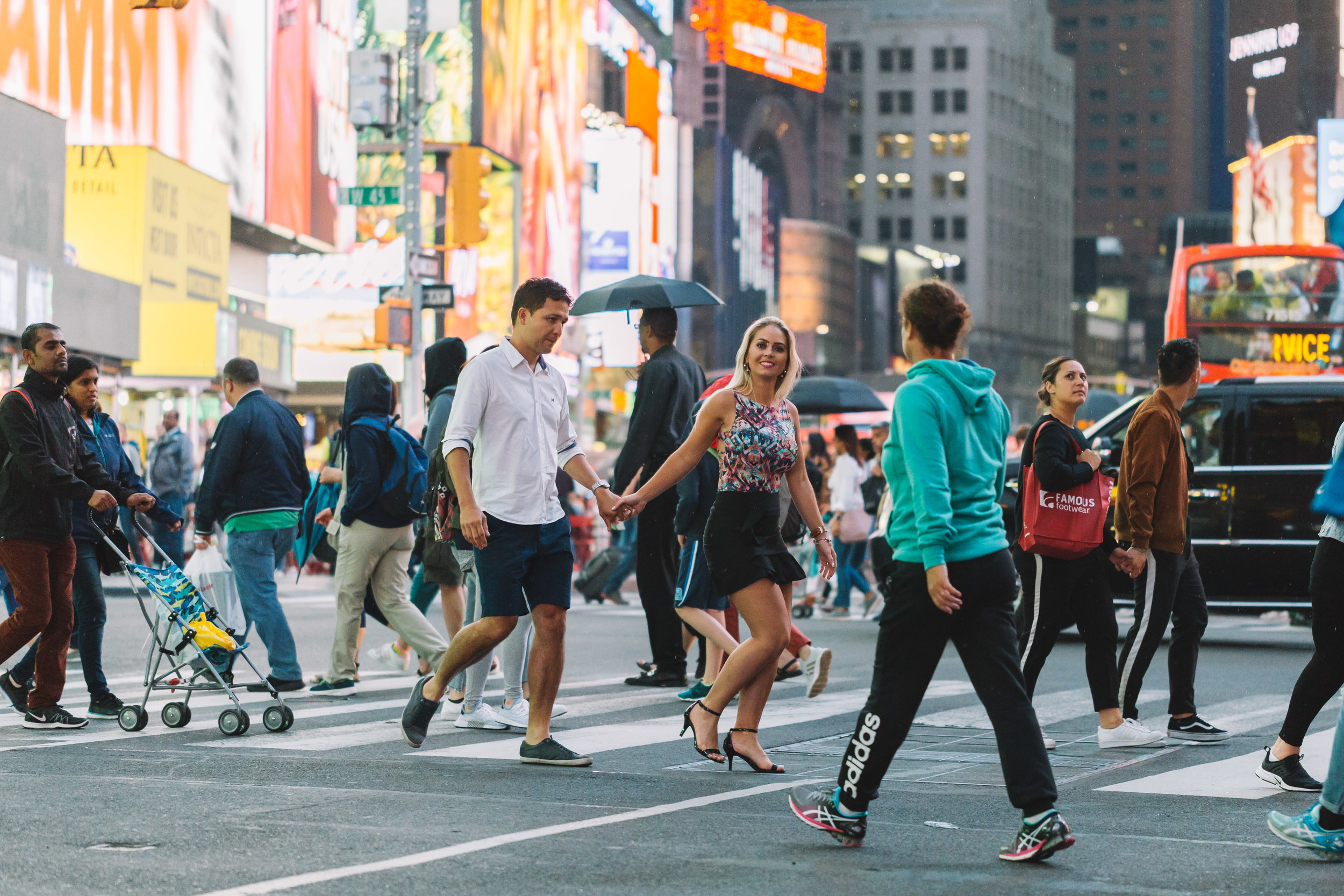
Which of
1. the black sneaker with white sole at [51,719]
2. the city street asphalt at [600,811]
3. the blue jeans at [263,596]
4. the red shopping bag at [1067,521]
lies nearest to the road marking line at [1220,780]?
the city street asphalt at [600,811]

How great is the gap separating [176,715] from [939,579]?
174 inches

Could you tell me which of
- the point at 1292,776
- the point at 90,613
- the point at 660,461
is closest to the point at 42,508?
the point at 90,613

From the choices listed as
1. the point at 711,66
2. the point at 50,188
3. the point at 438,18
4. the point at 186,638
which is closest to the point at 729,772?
the point at 186,638

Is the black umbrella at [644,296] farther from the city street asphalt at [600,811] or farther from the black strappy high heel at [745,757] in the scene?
the black strappy high heel at [745,757]

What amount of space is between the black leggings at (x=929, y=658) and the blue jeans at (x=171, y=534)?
1129 cm

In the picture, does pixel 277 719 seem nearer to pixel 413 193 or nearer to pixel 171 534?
pixel 171 534

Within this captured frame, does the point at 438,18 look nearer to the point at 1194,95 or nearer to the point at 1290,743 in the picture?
the point at 1290,743

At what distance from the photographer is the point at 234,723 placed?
27.1 ft

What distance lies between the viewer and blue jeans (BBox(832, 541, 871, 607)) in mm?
17609

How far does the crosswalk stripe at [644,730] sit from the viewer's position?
7.86 m

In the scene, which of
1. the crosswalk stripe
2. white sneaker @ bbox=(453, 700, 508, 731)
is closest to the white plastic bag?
white sneaker @ bbox=(453, 700, 508, 731)

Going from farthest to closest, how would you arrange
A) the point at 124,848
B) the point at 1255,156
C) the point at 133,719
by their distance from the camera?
the point at 1255,156
the point at 133,719
the point at 124,848

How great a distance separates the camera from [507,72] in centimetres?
5956

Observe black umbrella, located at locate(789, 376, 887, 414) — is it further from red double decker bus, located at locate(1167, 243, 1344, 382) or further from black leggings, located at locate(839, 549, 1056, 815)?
black leggings, located at locate(839, 549, 1056, 815)
